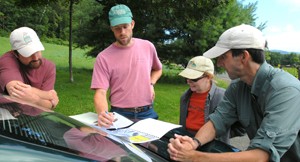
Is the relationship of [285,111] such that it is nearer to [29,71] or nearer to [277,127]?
[277,127]

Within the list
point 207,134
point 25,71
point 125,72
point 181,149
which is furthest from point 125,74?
point 181,149

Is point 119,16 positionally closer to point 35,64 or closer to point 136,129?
point 35,64

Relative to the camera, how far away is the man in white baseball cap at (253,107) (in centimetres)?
195

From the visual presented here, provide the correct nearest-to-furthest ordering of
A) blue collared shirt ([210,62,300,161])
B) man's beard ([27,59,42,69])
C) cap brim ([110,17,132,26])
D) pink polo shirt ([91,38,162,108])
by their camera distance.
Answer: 1. blue collared shirt ([210,62,300,161])
2. man's beard ([27,59,42,69])
3. cap brim ([110,17,132,26])
4. pink polo shirt ([91,38,162,108])

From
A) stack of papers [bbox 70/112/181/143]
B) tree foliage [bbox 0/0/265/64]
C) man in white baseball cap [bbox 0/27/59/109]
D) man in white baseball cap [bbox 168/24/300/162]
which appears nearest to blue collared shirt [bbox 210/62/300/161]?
man in white baseball cap [bbox 168/24/300/162]

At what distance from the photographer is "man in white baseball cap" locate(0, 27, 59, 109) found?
2785 millimetres

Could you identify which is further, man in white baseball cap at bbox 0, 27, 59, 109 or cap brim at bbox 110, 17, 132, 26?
cap brim at bbox 110, 17, 132, 26

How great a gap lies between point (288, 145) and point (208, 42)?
1479 centimetres

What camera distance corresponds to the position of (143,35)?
16656 millimetres

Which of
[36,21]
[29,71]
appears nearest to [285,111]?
[29,71]

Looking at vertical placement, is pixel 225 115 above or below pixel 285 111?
below

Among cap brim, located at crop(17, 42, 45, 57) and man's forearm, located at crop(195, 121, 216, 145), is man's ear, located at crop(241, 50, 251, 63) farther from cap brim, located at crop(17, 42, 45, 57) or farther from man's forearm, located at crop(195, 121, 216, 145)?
cap brim, located at crop(17, 42, 45, 57)

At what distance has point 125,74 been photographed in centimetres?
332

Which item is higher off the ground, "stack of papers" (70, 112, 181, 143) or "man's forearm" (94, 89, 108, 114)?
"man's forearm" (94, 89, 108, 114)
